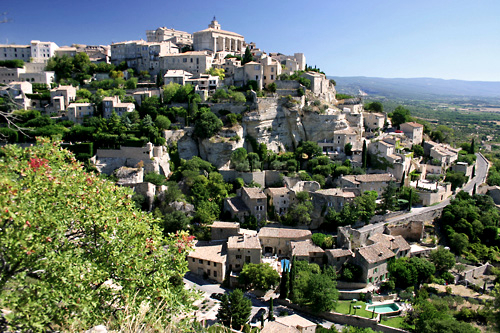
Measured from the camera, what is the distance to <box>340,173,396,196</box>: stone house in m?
35.9

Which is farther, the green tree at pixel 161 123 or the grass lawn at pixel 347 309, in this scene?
the green tree at pixel 161 123

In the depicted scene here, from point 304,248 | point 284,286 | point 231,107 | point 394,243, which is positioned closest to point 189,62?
point 231,107

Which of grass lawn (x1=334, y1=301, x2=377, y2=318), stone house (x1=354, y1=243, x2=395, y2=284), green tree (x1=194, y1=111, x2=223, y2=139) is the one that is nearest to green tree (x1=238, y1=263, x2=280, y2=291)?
grass lawn (x1=334, y1=301, x2=377, y2=318)

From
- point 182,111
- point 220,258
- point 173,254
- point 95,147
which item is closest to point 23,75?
point 95,147

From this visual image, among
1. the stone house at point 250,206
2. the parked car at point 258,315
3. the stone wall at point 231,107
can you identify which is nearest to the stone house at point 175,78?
the stone wall at point 231,107

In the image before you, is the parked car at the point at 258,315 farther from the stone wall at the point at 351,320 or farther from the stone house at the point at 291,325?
the stone wall at the point at 351,320

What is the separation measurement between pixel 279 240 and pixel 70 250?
74.6 feet

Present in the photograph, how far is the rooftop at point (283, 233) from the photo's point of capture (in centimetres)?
3142

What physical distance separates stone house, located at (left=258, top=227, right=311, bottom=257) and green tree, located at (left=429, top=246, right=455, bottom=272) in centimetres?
1061

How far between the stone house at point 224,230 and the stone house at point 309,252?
202 inches

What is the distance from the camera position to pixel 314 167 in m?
38.8

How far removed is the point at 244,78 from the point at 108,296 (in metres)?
41.3

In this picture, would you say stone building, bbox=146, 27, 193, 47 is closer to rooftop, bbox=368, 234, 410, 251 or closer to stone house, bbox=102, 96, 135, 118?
stone house, bbox=102, 96, 135, 118

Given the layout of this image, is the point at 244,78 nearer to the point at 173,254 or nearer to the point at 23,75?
the point at 23,75
